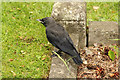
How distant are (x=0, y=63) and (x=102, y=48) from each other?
2355 mm

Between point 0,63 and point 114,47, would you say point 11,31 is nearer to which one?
point 0,63

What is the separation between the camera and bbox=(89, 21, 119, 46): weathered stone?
15.7ft

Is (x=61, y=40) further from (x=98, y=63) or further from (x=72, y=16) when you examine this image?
(x=98, y=63)

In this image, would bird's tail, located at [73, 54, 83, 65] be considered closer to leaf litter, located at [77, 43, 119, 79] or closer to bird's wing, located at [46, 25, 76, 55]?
bird's wing, located at [46, 25, 76, 55]

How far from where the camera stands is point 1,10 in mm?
5973

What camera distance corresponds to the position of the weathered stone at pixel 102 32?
189 inches

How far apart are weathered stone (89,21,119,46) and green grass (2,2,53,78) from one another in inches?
42.6

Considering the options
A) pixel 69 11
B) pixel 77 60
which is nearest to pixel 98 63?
pixel 77 60

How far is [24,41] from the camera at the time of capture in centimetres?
504

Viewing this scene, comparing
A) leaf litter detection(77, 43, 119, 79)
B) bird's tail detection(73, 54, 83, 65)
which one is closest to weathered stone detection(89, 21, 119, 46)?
leaf litter detection(77, 43, 119, 79)

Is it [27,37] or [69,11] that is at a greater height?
[69,11]

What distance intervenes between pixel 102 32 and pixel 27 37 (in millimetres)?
1866

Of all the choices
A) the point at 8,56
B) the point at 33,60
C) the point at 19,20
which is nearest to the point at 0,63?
the point at 8,56

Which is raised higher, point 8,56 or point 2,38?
point 2,38
